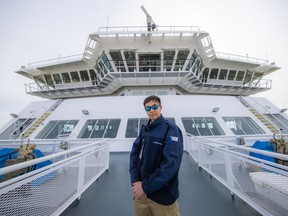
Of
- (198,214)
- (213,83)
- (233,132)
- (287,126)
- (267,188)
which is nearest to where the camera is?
(267,188)

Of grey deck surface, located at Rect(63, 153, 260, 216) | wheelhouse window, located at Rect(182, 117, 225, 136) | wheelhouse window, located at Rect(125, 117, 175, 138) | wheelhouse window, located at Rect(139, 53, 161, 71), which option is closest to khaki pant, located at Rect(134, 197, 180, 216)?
grey deck surface, located at Rect(63, 153, 260, 216)

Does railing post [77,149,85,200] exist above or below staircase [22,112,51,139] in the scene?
below

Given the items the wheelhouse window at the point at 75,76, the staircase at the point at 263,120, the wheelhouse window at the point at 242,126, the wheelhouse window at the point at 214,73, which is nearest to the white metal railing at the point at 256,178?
→ the wheelhouse window at the point at 242,126

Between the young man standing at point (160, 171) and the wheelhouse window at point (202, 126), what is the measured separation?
7136mm

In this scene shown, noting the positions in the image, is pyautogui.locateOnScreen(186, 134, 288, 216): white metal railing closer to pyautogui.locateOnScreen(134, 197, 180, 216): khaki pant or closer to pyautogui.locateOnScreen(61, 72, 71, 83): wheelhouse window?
pyautogui.locateOnScreen(134, 197, 180, 216): khaki pant

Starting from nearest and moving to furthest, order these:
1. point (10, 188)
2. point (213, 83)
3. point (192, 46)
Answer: point (10, 188), point (192, 46), point (213, 83)

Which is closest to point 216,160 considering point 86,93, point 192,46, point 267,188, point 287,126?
point 267,188

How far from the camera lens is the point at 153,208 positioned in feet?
4.69

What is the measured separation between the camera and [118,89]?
17000 mm

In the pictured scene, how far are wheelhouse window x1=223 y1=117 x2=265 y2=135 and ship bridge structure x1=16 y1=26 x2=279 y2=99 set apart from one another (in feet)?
21.5

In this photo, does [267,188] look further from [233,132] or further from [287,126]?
[287,126]

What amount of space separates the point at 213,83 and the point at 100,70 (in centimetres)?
1407

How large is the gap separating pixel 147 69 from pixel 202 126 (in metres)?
9.27

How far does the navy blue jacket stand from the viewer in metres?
1.29
